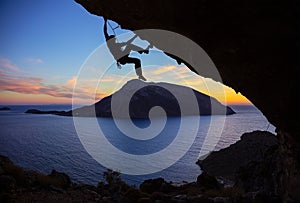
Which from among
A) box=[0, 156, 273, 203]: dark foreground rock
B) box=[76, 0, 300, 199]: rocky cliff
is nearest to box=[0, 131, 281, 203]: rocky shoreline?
box=[0, 156, 273, 203]: dark foreground rock

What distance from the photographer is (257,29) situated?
4.46 m

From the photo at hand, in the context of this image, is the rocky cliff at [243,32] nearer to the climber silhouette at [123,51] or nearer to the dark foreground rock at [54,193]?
the climber silhouette at [123,51]

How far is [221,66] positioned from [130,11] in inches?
102

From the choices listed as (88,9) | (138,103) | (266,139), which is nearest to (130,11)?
(88,9)

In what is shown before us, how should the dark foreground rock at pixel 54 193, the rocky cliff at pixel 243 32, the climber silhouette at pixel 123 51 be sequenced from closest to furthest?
1. the rocky cliff at pixel 243 32
2. the climber silhouette at pixel 123 51
3. the dark foreground rock at pixel 54 193

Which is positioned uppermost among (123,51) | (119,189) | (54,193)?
(123,51)

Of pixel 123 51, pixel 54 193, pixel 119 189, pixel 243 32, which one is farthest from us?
pixel 119 189

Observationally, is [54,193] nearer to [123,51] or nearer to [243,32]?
[123,51]

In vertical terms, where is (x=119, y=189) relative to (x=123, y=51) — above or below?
below

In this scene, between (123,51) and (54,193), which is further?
(54,193)

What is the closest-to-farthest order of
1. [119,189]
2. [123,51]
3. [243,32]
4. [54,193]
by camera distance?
[243,32]
[123,51]
[54,193]
[119,189]

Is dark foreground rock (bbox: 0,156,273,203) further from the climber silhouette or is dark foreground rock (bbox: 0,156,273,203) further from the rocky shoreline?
the climber silhouette

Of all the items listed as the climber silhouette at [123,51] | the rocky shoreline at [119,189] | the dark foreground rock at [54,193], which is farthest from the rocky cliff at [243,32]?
the dark foreground rock at [54,193]

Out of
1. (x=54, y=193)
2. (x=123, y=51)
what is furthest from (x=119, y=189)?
(x=123, y=51)
